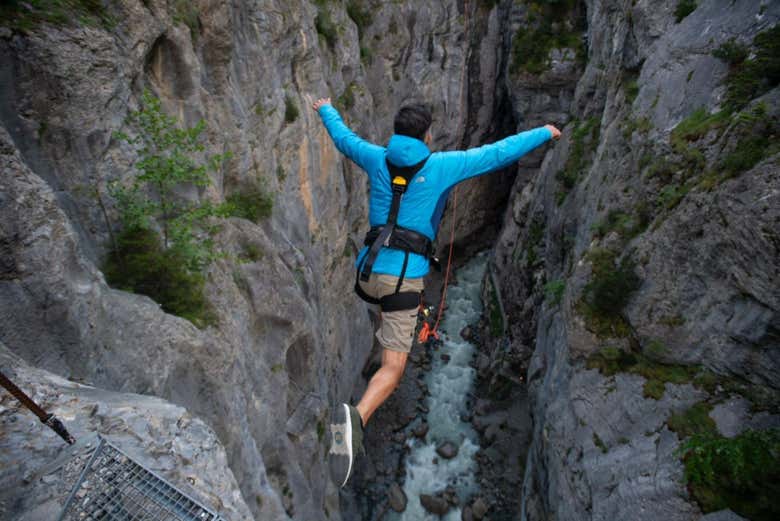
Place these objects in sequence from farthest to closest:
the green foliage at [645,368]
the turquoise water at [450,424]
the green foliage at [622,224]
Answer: the turquoise water at [450,424] → the green foliage at [622,224] → the green foliage at [645,368]

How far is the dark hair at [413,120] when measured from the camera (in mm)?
4980

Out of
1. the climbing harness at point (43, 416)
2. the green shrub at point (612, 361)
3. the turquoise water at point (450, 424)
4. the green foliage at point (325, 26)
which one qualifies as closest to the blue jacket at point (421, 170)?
the climbing harness at point (43, 416)

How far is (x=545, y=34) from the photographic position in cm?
2284

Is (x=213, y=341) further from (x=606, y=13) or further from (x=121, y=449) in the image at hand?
(x=606, y=13)

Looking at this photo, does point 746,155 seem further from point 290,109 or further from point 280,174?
point 290,109

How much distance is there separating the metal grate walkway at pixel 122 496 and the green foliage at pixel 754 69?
8897 mm

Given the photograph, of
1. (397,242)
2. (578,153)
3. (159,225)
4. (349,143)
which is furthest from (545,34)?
(159,225)

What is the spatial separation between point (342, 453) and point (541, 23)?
972 inches

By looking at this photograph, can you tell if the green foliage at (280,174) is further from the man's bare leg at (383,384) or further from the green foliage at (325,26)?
the man's bare leg at (383,384)

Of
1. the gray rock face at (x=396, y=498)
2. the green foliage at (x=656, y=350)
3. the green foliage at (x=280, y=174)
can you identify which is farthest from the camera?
the gray rock face at (x=396, y=498)

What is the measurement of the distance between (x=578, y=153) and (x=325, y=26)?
9.10 meters

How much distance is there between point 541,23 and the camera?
75.5 ft

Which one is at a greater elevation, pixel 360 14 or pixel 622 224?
pixel 360 14

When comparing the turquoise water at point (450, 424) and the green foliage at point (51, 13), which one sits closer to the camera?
the green foliage at point (51, 13)
